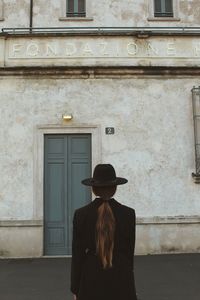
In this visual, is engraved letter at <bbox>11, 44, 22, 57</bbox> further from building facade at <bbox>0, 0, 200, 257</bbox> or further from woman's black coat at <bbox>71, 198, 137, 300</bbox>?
woman's black coat at <bbox>71, 198, 137, 300</bbox>

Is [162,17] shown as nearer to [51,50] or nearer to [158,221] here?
[51,50]

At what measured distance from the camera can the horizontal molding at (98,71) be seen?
10695 mm

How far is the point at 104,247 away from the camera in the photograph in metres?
3.14

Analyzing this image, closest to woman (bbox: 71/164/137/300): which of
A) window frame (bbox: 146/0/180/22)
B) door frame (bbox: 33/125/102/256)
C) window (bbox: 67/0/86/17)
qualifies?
door frame (bbox: 33/125/102/256)

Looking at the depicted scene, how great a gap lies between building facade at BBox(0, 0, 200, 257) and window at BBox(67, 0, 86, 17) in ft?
→ 6.32

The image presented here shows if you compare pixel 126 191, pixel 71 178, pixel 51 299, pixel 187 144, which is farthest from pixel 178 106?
pixel 51 299

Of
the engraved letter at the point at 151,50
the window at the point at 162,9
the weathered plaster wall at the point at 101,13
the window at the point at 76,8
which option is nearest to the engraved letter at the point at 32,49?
the weathered plaster wall at the point at 101,13

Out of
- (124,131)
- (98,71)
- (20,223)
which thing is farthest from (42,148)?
(98,71)

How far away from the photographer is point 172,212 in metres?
10.5

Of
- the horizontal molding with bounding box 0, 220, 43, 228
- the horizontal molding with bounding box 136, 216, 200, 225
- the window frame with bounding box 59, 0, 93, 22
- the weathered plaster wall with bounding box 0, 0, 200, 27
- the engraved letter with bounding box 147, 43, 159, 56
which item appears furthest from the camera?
the window frame with bounding box 59, 0, 93, 22

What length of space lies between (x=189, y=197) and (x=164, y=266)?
7.34 ft

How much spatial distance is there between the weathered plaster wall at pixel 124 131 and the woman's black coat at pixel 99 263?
7.25 m

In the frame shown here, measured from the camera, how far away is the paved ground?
268 inches

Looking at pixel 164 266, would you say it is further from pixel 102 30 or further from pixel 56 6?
pixel 56 6
